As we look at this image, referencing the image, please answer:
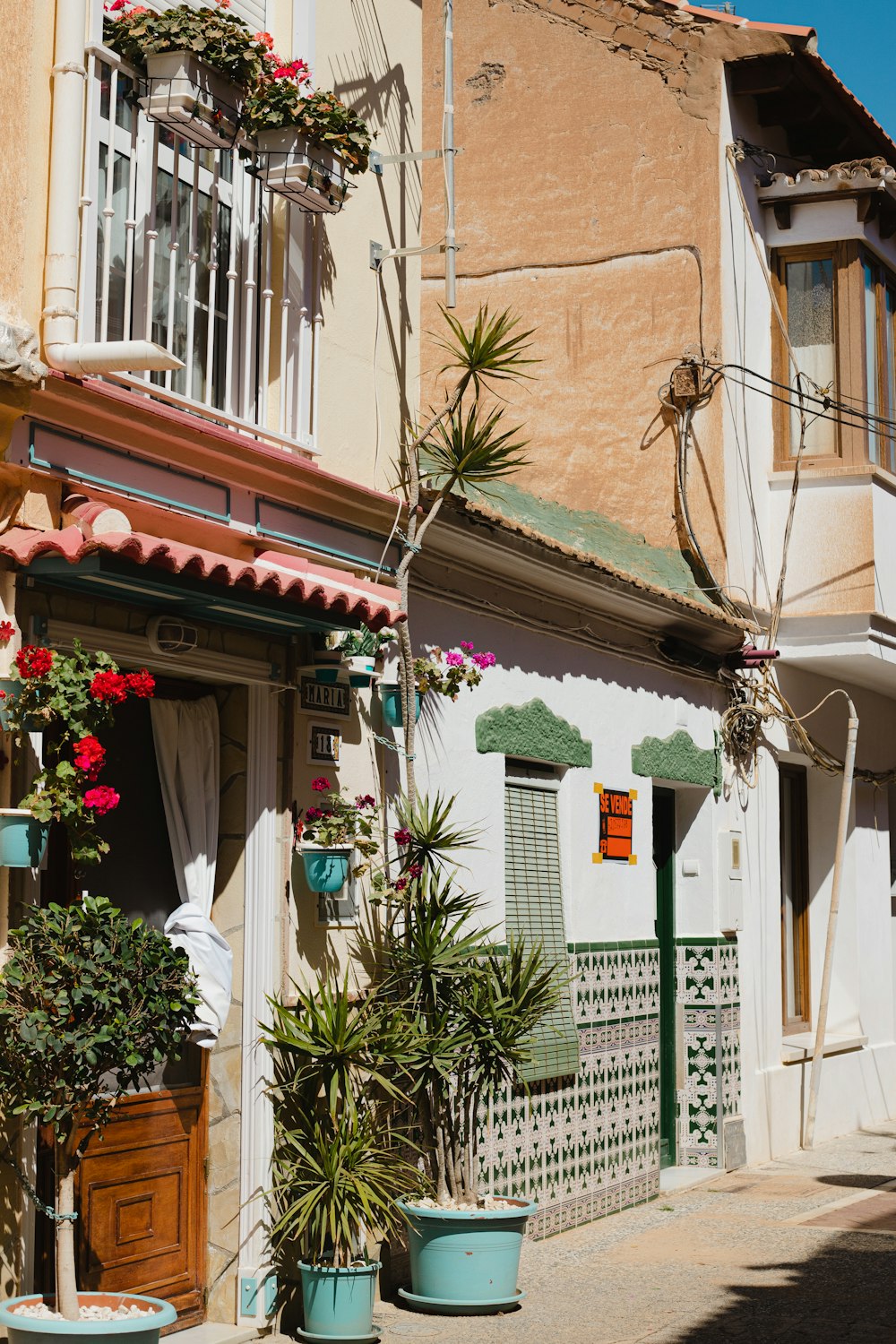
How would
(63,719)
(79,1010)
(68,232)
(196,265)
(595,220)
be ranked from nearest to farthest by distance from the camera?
(79,1010) < (63,719) < (68,232) < (196,265) < (595,220)

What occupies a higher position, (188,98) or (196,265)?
(188,98)

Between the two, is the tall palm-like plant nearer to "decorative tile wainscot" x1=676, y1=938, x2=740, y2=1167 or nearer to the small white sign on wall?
the small white sign on wall

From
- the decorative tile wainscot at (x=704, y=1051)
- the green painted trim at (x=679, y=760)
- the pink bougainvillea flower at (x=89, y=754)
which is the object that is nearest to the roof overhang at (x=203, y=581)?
the pink bougainvillea flower at (x=89, y=754)

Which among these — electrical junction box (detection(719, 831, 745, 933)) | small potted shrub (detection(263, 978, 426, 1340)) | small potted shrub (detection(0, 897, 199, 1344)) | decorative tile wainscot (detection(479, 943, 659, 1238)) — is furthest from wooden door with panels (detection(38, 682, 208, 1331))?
electrical junction box (detection(719, 831, 745, 933))

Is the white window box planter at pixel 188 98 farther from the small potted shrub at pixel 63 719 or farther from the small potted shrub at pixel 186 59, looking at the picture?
the small potted shrub at pixel 63 719

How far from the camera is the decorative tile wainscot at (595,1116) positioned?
29.8 ft

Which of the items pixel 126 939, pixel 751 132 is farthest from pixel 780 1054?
pixel 126 939

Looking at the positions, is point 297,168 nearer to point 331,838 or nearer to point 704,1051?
point 331,838

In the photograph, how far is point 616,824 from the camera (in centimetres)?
1066

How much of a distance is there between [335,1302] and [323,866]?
1.80 meters

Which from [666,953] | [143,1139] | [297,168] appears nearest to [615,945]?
[666,953]

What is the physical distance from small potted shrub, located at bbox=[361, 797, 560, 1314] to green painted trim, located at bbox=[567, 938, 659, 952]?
192 centimetres

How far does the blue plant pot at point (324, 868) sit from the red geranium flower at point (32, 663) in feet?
6.74

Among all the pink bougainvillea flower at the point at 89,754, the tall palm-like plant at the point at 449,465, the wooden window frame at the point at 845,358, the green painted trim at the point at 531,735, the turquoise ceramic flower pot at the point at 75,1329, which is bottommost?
the turquoise ceramic flower pot at the point at 75,1329
